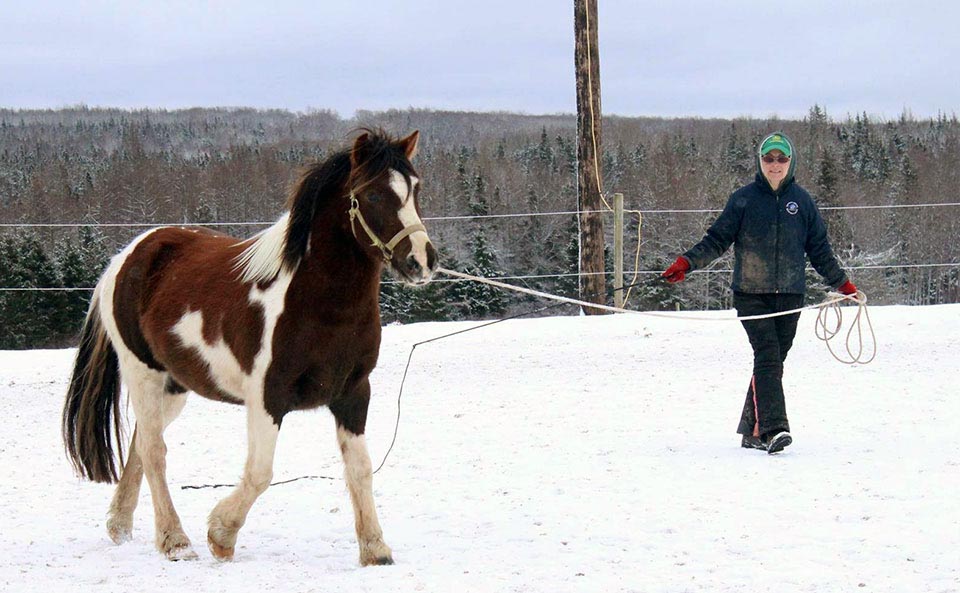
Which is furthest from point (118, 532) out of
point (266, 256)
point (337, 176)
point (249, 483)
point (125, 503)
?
point (337, 176)

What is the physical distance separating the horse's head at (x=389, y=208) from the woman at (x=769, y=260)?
2416mm

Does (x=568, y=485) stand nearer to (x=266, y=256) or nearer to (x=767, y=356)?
(x=767, y=356)

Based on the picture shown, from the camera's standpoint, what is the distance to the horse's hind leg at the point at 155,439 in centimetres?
446

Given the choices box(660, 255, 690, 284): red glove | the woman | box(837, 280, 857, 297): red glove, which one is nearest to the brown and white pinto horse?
box(660, 255, 690, 284): red glove

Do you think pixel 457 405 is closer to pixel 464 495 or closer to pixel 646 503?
pixel 464 495

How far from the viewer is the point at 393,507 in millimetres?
5062

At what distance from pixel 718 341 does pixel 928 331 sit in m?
2.14

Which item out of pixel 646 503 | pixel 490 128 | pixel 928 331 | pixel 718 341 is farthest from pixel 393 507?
pixel 490 128

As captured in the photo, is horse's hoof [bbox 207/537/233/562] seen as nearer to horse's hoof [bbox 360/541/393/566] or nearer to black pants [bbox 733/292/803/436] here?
horse's hoof [bbox 360/541/393/566]

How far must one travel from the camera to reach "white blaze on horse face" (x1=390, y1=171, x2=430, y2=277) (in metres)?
3.79

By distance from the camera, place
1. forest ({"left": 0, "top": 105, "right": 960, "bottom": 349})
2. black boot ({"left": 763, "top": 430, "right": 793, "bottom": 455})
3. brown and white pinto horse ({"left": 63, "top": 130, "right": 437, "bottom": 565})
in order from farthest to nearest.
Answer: forest ({"left": 0, "top": 105, "right": 960, "bottom": 349})
black boot ({"left": 763, "top": 430, "right": 793, "bottom": 455})
brown and white pinto horse ({"left": 63, "top": 130, "right": 437, "bottom": 565})

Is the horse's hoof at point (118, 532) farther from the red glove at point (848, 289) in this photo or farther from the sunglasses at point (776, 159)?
the red glove at point (848, 289)

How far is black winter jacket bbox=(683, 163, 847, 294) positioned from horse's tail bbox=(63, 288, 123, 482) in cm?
337

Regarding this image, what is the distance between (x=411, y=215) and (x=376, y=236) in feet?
0.55
